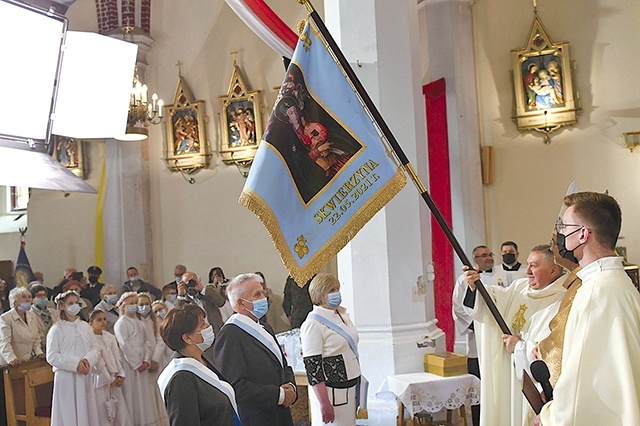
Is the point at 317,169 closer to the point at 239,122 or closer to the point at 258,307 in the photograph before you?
the point at 258,307

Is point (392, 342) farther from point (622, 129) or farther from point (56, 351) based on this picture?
point (622, 129)

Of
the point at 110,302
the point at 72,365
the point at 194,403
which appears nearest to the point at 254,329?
the point at 194,403

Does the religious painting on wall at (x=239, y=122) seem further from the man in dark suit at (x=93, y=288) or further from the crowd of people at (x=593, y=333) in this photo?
the crowd of people at (x=593, y=333)

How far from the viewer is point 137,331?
26.5ft

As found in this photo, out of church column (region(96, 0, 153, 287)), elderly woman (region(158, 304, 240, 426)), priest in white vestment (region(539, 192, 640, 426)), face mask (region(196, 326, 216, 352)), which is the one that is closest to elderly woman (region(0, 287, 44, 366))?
church column (region(96, 0, 153, 287))

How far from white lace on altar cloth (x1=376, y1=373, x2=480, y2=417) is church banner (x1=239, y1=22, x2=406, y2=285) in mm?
2095

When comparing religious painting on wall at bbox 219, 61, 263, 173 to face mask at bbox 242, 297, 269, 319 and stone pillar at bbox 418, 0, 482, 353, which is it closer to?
stone pillar at bbox 418, 0, 482, 353

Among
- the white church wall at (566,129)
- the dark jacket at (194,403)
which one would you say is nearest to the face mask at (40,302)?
the white church wall at (566,129)

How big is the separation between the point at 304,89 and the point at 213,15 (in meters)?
9.88

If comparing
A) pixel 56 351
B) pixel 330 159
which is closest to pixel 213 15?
pixel 56 351

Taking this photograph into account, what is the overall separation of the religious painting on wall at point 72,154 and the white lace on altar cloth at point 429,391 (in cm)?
988

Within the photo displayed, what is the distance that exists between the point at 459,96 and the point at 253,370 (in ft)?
24.1

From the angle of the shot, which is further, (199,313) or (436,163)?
(436,163)

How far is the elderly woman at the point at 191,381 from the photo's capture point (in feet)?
11.0
